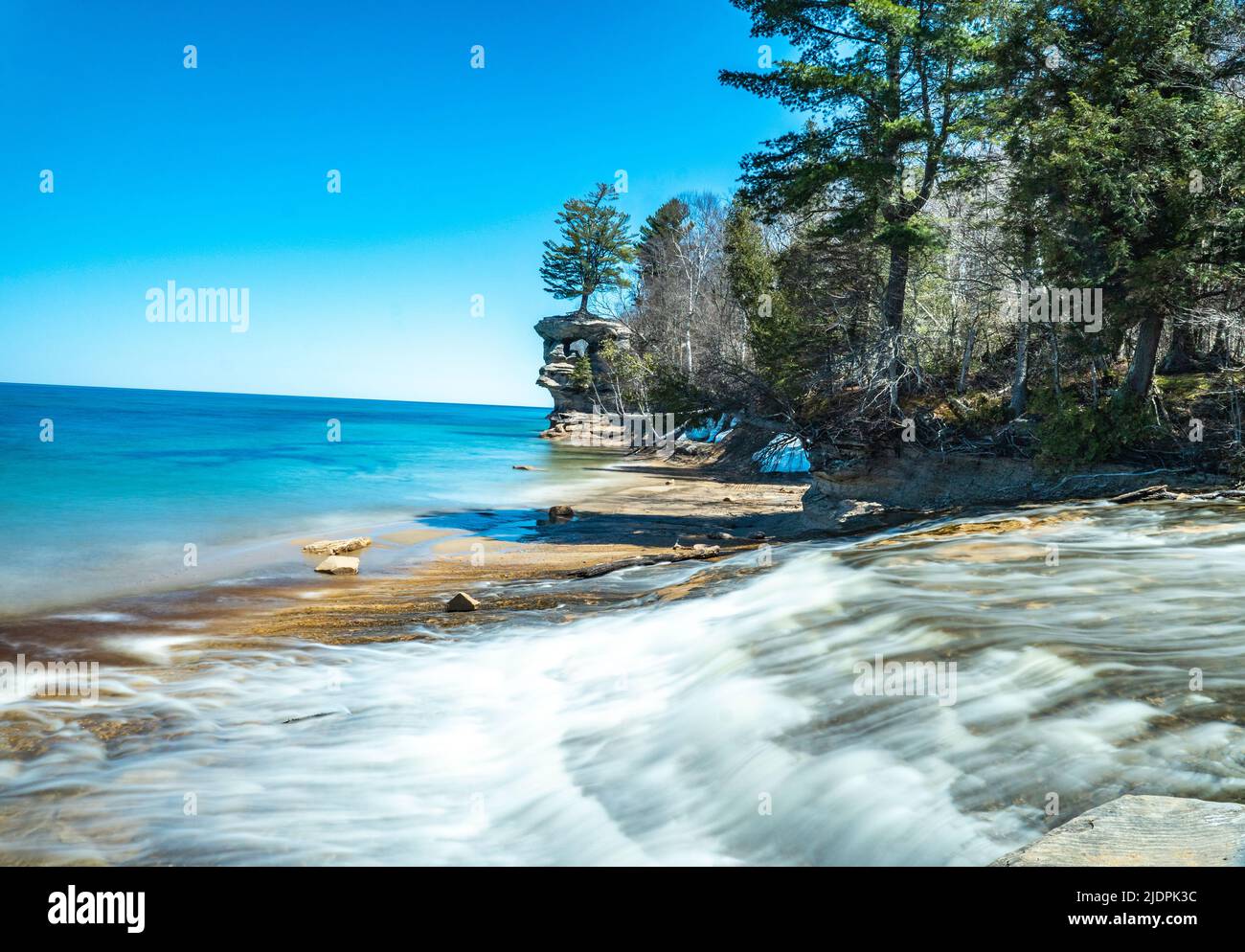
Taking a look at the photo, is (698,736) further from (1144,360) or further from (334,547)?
(334,547)

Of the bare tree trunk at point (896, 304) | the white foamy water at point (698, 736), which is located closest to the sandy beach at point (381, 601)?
Answer: the white foamy water at point (698, 736)

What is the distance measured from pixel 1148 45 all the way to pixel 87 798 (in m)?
15.6

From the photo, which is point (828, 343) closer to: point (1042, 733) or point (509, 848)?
point (1042, 733)

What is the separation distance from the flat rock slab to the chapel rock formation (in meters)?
58.8

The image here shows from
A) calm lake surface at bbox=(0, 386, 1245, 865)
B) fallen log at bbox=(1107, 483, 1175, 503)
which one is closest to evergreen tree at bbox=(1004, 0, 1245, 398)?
fallen log at bbox=(1107, 483, 1175, 503)

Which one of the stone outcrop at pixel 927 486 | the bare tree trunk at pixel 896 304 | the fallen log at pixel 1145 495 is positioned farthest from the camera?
the bare tree trunk at pixel 896 304

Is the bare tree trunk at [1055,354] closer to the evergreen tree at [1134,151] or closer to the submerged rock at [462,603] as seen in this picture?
the evergreen tree at [1134,151]

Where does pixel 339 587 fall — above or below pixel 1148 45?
below

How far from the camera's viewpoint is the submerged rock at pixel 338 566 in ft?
40.3

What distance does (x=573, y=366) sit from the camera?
62750 millimetres

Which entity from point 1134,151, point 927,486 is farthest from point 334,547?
point 1134,151

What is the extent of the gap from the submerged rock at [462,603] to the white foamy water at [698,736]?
3.75ft

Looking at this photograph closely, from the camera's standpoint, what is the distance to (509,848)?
3672 millimetres
